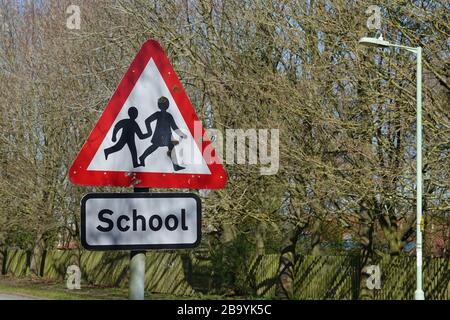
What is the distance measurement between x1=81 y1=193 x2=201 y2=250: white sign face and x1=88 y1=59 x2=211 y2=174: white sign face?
140mm

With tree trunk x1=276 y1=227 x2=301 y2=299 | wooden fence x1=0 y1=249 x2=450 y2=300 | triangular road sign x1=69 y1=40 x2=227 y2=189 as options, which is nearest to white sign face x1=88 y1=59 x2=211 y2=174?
triangular road sign x1=69 y1=40 x2=227 y2=189

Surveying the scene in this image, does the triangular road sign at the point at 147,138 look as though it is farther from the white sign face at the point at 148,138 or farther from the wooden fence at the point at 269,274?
the wooden fence at the point at 269,274

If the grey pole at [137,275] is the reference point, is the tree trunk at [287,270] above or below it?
below

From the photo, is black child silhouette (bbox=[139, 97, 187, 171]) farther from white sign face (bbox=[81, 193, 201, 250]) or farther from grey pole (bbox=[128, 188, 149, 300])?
grey pole (bbox=[128, 188, 149, 300])

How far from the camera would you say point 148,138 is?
378 centimetres

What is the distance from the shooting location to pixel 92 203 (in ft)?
12.2

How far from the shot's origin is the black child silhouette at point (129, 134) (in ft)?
12.3

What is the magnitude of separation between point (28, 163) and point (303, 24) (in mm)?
15249

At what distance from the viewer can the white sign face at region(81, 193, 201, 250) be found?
368 cm

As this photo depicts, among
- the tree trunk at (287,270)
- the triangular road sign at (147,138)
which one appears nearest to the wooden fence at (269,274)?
the tree trunk at (287,270)

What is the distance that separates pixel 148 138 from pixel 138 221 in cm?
39

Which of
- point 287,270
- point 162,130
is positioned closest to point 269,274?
point 287,270
